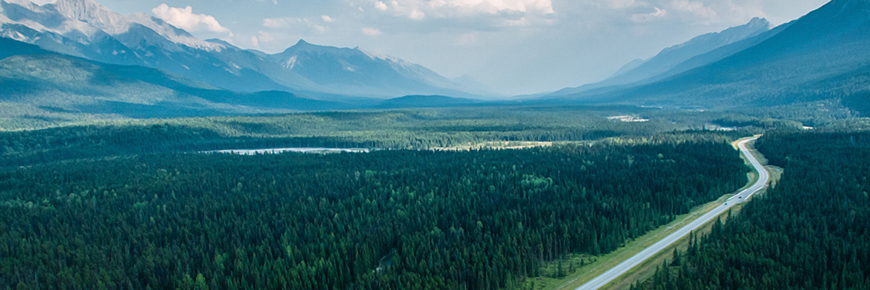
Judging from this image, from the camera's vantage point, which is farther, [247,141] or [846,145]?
[247,141]

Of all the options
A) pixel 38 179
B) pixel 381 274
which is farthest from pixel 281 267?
pixel 38 179

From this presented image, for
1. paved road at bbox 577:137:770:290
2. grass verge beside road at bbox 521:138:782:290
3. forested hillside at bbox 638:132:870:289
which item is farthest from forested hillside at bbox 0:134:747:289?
forested hillside at bbox 638:132:870:289

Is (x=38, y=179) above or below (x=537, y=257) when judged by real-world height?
above

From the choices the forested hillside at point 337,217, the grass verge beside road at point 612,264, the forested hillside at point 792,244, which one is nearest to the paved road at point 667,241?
the grass verge beside road at point 612,264

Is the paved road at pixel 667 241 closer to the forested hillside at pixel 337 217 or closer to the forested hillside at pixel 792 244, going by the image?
the forested hillside at pixel 337 217

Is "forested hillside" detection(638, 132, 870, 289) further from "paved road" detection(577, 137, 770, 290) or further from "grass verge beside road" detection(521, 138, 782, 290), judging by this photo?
"paved road" detection(577, 137, 770, 290)

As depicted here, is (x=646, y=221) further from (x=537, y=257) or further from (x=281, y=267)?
(x=281, y=267)
